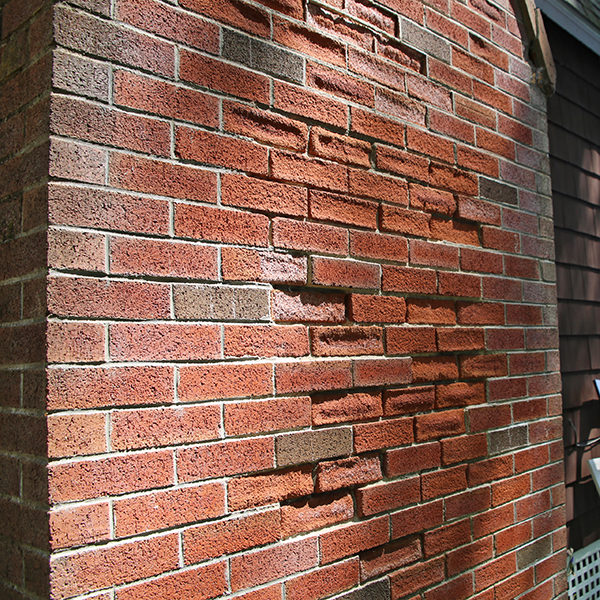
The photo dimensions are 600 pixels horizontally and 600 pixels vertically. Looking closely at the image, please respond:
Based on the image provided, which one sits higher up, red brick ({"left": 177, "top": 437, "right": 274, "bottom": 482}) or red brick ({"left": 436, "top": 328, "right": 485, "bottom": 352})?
red brick ({"left": 436, "top": 328, "right": 485, "bottom": 352})

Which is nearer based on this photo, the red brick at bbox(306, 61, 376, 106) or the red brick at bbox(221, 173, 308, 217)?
the red brick at bbox(221, 173, 308, 217)

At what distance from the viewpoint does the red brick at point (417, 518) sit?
173cm

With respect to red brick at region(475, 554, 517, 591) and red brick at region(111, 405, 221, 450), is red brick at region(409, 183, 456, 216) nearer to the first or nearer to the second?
red brick at region(111, 405, 221, 450)

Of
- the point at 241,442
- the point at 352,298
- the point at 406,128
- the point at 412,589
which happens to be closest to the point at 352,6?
the point at 406,128

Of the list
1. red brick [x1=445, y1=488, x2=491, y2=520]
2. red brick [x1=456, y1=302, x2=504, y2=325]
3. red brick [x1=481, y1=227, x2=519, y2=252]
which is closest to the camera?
red brick [x1=445, y1=488, x2=491, y2=520]

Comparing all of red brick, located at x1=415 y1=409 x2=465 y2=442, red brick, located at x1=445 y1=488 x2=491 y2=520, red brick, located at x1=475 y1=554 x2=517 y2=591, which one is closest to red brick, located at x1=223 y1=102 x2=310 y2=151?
red brick, located at x1=415 y1=409 x2=465 y2=442

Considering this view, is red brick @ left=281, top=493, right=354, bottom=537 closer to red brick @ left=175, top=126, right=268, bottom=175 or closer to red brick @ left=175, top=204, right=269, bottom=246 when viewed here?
red brick @ left=175, top=204, right=269, bottom=246

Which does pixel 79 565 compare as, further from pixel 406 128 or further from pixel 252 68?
pixel 406 128

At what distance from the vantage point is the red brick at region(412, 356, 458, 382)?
6.10 ft

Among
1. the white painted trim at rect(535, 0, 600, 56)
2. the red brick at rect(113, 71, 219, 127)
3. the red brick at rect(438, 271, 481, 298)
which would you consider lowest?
the red brick at rect(438, 271, 481, 298)

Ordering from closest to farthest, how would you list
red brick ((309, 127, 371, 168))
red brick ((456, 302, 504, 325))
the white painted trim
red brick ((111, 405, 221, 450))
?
red brick ((111, 405, 221, 450))
red brick ((309, 127, 371, 168))
red brick ((456, 302, 504, 325))
the white painted trim

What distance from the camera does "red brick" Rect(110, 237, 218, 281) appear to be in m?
1.19

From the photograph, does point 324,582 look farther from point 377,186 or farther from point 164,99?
point 164,99

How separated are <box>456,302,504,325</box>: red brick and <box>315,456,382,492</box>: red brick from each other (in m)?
0.66
